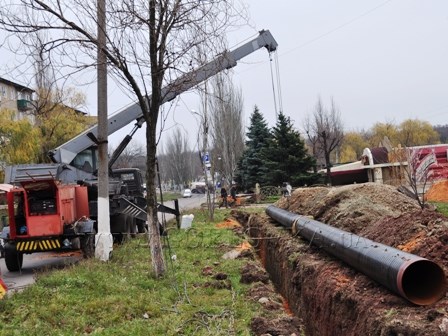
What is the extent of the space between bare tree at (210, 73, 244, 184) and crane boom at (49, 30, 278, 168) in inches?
662

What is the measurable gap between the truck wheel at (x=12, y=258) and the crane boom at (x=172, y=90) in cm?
329

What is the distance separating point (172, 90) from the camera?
9.99m

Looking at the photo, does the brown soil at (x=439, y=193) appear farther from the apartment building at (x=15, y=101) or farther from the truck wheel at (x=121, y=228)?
the apartment building at (x=15, y=101)

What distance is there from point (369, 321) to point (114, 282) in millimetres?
4578

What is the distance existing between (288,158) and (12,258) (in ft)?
78.7

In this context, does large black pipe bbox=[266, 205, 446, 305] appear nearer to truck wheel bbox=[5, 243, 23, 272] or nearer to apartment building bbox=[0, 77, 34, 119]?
truck wheel bbox=[5, 243, 23, 272]

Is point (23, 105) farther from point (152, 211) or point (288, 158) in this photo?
point (152, 211)

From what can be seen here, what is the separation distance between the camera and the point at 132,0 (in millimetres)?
8836

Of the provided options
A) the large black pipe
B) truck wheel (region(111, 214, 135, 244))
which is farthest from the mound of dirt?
truck wheel (region(111, 214, 135, 244))

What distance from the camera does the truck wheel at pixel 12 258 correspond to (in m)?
12.7

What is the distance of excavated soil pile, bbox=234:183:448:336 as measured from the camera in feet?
17.5

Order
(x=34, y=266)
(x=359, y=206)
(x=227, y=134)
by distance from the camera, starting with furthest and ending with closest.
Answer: (x=227, y=134) → (x=34, y=266) → (x=359, y=206)

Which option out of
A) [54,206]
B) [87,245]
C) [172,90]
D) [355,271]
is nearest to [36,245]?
[54,206]

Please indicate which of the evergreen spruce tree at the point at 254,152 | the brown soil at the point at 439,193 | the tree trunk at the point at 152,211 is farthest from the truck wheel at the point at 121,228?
the evergreen spruce tree at the point at 254,152
